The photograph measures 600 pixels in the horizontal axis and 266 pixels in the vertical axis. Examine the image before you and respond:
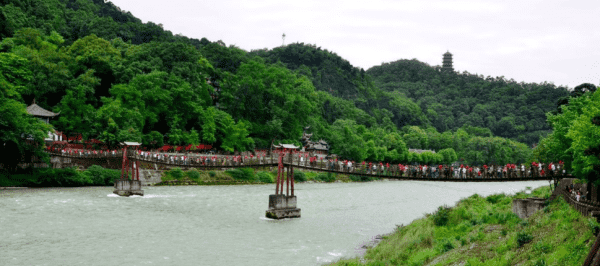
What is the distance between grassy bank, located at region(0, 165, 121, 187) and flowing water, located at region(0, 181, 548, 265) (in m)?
2.00

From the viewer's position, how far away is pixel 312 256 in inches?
947

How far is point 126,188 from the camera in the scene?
149ft

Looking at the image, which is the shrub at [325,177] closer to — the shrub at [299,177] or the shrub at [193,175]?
the shrub at [299,177]

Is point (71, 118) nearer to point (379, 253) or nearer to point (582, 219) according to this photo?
point (379, 253)

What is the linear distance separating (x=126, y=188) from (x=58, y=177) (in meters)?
8.72

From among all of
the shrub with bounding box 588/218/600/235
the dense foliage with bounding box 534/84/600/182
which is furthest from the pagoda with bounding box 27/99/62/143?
the shrub with bounding box 588/218/600/235

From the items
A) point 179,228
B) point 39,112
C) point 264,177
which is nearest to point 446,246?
point 179,228

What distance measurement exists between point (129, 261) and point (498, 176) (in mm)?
24716

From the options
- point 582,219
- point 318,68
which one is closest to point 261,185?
point 582,219

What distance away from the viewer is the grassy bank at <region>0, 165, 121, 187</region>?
46562 mm

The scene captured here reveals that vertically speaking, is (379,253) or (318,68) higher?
(318,68)

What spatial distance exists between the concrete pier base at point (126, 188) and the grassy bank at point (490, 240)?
2728cm

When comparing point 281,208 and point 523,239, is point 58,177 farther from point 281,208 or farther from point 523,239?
point 523,239

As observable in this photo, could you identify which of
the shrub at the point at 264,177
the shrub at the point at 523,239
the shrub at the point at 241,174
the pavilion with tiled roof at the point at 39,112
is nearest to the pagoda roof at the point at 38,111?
Answer: the pavilion with tiled roof at the point at 39,112
